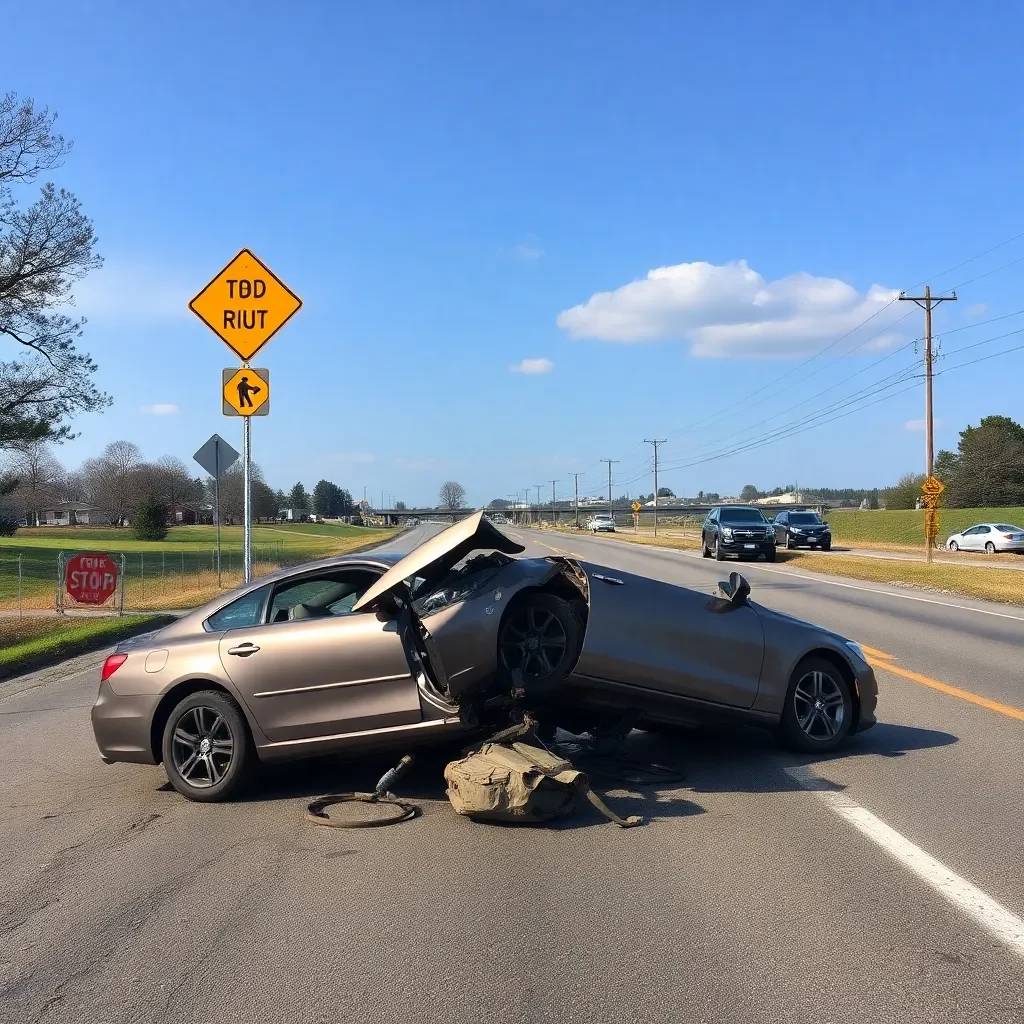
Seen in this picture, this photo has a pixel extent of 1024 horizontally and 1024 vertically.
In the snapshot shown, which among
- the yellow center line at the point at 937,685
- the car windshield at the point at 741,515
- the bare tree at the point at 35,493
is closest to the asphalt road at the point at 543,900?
the yellow center line at the point at 937,685

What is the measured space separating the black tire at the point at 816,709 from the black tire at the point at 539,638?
1.77 m

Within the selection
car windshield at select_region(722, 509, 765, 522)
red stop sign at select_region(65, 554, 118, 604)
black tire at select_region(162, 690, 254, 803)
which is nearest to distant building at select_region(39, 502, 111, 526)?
car windshield at select_region(722, 509, 765, 522)

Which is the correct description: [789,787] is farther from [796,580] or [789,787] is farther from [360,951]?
[796,580]

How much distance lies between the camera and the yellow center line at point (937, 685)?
368 inches

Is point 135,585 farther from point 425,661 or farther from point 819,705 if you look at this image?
point 819,705

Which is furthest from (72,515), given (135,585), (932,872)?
(932,872)

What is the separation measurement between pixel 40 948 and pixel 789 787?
4.42 m

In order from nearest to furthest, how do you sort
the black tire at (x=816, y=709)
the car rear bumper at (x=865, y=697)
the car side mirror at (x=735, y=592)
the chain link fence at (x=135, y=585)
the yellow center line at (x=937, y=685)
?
the car side mirror at (x=735, y=592) < the black tire at (x=816, y=709) < the car rear bumper at (x=865, y=697) < the yellow center line at (x=937, y=685) < the chain link fence at (x=135, y=585)

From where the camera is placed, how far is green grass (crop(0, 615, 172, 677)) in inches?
577

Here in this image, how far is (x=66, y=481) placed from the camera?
166 meters

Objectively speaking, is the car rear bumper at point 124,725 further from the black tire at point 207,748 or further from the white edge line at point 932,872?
the white edge line at point 932,872

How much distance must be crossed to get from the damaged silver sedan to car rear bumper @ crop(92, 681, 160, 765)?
0.01m

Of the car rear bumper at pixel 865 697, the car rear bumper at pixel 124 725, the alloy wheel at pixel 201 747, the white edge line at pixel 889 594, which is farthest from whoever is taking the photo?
the white edge line at pixel 889 594

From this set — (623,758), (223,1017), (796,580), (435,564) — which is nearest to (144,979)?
(223,1017)
